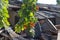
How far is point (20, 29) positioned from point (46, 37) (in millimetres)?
930

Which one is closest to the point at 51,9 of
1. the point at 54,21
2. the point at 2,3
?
the point at 54,21

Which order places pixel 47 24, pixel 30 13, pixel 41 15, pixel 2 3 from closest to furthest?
1. pixel 2 3
2. pixel 30 13
3. pixel 47 24
4. pixel 41 15

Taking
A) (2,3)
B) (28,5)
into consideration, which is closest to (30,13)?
(28,5)

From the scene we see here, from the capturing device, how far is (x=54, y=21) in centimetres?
Answer: 721

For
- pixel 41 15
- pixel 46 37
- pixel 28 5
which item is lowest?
pixel 46 37

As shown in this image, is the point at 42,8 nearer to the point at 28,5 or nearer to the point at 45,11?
the point at 45,11

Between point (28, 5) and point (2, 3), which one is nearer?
point (2, 3)

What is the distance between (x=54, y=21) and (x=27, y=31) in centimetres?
151

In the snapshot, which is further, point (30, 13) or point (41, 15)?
point (41, 15)

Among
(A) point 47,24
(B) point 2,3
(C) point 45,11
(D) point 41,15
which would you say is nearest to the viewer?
(B) point 2,3

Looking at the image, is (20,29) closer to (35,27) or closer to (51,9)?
(35,27)

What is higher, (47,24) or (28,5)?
(28,5)

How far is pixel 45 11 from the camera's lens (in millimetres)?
7793

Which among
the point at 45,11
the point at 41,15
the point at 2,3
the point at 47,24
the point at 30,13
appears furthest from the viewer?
the point at 45,11
